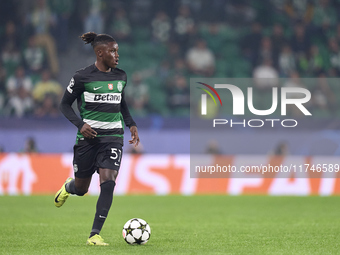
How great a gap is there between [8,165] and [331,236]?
9260mm

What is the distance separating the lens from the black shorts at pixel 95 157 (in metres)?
6.57

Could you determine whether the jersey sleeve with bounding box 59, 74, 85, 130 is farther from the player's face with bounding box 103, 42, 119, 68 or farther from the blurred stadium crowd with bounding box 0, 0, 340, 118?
the blurred stadium crowd with bounding box 0, 0, 340, 118

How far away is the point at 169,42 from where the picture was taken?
66.6 feet

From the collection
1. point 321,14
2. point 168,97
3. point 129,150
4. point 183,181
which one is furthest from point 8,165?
point 321,14

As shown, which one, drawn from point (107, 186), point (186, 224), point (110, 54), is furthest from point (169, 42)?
point (107, 186)

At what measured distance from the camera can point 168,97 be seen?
1834cm

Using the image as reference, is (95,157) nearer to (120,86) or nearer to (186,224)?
(120,86)

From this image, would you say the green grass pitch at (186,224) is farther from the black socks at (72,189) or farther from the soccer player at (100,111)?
the soccer player at (100,111)

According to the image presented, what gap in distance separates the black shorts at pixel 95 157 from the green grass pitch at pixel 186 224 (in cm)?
81

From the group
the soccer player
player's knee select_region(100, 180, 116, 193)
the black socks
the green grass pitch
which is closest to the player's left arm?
the soccer player

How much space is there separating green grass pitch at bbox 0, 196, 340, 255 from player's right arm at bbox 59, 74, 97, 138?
118 centimetres

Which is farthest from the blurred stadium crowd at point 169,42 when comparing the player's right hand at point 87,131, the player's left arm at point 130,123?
the player's right hand at point 87,131

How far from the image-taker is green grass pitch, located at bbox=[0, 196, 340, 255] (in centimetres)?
632

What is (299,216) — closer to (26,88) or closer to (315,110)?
(315,110)
